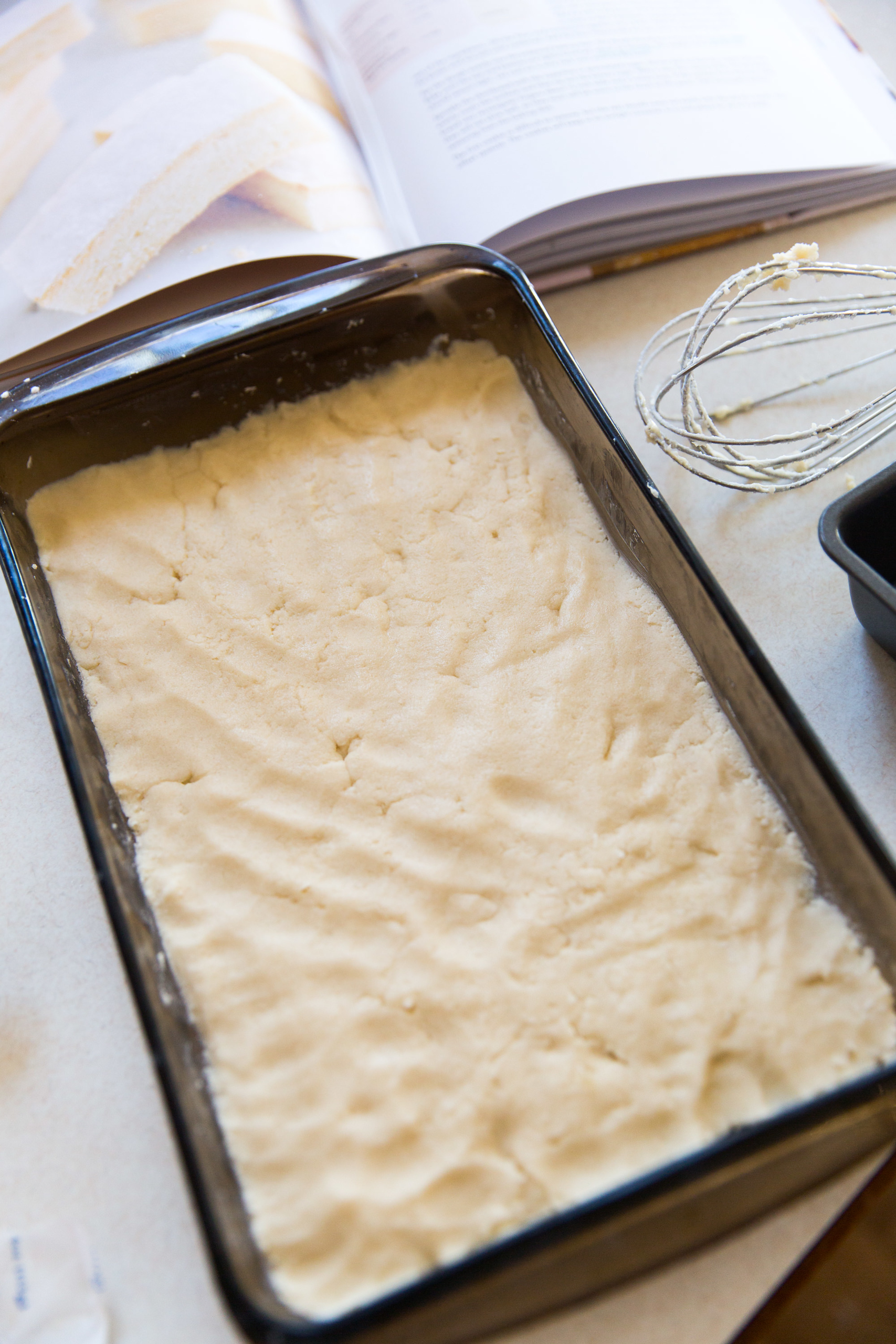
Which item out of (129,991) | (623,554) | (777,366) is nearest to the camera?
(129,991)

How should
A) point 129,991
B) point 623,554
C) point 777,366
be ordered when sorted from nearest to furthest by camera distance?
→ point 129,991 → point 623,554 → point 777,366

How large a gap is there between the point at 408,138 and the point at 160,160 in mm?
255

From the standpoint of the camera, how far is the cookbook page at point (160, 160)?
0.82 m

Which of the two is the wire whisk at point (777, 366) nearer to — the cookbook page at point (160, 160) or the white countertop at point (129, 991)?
the white countertop at point (129, 991)

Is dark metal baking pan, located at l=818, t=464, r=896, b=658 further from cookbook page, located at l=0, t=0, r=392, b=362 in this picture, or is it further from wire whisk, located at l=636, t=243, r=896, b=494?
cookbook page, located at l=0, t=0, r=392, b=362

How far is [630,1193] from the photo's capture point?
41 cm

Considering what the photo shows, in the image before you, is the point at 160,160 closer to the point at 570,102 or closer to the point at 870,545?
the point at 570,102

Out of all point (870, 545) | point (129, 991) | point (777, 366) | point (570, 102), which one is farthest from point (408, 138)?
point (129, 991)

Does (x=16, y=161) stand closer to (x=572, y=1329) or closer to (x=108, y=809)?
(x=108, y=809)

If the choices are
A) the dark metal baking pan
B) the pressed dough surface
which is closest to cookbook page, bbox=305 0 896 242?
the pressed dough surface

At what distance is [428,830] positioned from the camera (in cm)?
58

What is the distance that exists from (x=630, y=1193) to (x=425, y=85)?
1015 millimetres

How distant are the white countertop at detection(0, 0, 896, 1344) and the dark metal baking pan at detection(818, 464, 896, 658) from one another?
6cm

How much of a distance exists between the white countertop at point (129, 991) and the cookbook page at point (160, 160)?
279 mm
